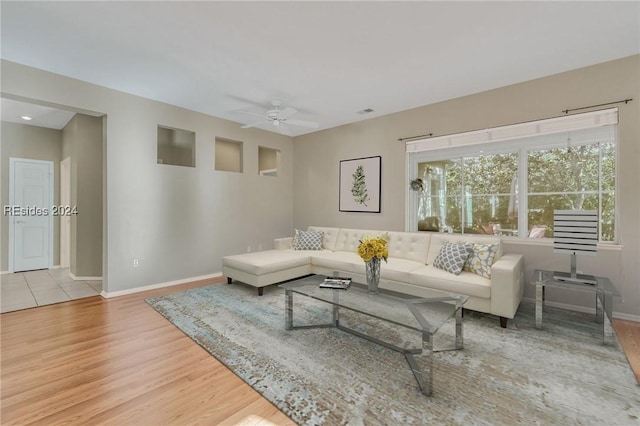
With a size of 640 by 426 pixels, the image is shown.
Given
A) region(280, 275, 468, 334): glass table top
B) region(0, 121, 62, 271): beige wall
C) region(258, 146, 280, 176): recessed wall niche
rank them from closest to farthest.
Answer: region(280, 275, 468, 334): glass table top < region(0, 121, 62, 271): beige wall < region(258, 146, 280, 176): recessed wall niche

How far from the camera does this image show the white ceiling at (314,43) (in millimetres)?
2234

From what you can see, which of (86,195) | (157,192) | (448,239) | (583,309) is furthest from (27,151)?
(583,309)

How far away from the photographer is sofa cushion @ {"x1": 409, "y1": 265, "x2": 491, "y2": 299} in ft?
9.31

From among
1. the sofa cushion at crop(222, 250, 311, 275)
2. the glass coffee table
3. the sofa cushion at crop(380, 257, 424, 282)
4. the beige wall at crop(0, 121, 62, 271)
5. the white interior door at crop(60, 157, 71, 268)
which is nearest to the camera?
the glass coffee table

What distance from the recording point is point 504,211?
376 centimetres

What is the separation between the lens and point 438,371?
206 cm

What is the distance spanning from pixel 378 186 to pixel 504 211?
1.85 meters

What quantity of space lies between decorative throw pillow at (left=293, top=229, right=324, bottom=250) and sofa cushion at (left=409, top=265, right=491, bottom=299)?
1914 mm

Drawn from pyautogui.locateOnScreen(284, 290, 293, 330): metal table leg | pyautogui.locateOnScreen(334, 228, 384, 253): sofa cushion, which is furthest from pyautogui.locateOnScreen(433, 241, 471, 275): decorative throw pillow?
pyautogui.locateOnScreen(284, 290, 293, 330): metal table leg

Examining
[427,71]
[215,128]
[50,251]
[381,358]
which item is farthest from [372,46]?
[50,251]

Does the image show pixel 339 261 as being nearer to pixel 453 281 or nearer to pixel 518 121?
pixel 453 281

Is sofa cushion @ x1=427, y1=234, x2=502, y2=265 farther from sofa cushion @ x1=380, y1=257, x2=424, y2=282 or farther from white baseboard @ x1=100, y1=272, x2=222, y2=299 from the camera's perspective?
white baseboard @ x1=100, y1=272, x2=222, y2=299

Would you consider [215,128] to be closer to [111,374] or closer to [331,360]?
[111,374]

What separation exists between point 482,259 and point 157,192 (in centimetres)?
438
